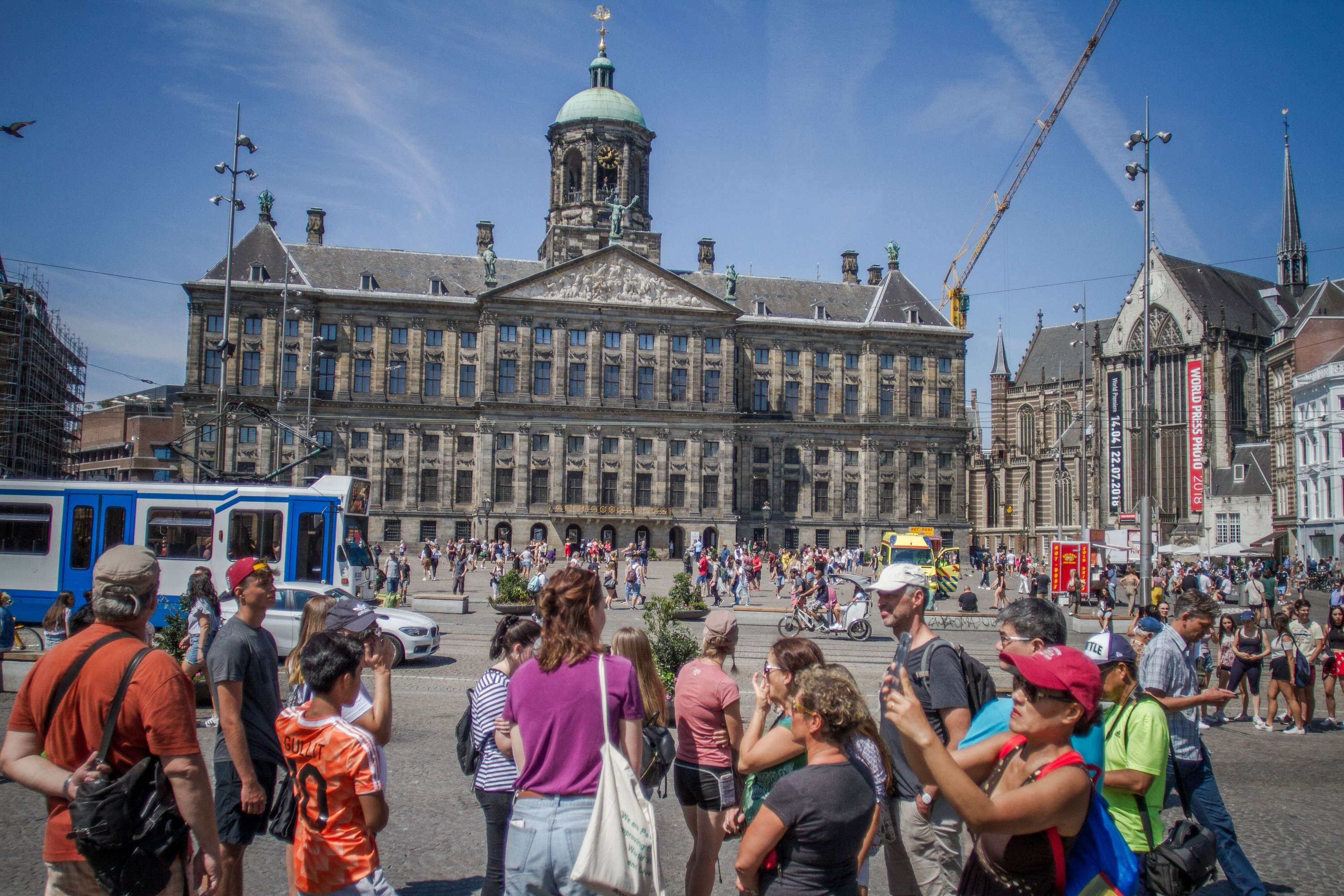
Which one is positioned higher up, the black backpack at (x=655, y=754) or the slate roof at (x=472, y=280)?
the slate roof at (x=472, y=280)

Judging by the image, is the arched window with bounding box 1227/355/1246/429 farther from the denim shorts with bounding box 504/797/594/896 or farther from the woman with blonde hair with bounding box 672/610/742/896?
the denim shorts with bounding box 504/797/594/896

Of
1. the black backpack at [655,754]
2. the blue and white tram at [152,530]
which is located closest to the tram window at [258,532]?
the blue and white tram at [152,530]

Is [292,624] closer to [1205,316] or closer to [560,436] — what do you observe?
[560,436]

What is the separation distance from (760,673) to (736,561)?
31.9 metres

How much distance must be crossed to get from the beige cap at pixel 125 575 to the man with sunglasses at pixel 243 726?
3.27ft

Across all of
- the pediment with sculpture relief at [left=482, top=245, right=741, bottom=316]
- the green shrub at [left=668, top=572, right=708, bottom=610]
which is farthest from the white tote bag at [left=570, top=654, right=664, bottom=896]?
the pediment with sculpture relief at [left=482, top=245, right=741, bottom=316]

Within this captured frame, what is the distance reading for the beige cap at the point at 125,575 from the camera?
12.7 ft

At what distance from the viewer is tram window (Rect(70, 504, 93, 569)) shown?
20.2 m

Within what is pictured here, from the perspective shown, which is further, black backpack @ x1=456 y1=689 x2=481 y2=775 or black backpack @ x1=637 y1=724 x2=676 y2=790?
black backpack @ x1=456 y1=689 x2=481 y2=775

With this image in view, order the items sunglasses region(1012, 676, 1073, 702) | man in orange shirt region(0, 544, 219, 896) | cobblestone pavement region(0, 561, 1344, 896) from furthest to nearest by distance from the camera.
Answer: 1. cobblestone pavement region(0, 561, 1344, 896)
2. man in orange shirt region(0, 544, 219, 896)
3. sunglasses region(1012, 676, 1073, 702)

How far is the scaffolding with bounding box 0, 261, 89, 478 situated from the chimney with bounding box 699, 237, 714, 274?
3842 centimetres

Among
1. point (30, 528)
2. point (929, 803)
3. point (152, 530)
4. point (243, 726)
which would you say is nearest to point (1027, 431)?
point (152, 530)

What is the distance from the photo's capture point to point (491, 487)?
188ft

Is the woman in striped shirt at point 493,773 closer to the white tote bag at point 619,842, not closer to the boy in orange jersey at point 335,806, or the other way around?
the boy in orange jersey at point 335,806
